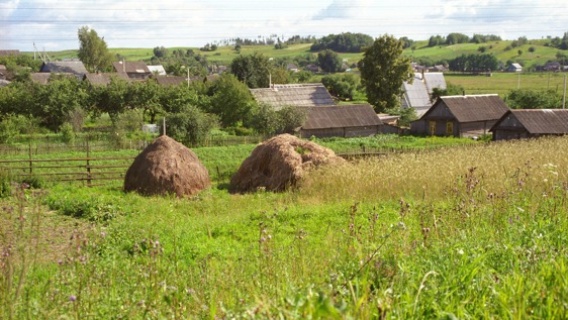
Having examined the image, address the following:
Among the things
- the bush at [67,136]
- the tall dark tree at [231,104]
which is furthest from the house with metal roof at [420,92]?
the bush at [67,136]

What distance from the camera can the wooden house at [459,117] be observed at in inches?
1533

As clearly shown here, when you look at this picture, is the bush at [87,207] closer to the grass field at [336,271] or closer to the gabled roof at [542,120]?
the grass field at [336,271]

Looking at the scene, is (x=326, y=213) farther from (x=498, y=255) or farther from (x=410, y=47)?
(x=410, y=47)

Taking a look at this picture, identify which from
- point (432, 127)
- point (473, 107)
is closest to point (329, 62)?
point (473, 107)

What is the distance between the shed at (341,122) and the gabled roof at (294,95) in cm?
503

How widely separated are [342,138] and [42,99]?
66.2 ft

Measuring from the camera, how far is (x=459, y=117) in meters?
38.6

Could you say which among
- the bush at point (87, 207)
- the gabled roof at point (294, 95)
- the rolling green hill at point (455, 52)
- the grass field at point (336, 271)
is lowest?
the bush at point (87, 207)

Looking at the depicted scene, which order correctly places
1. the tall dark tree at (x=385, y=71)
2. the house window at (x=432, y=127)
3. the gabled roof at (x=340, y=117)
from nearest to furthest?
the gabled roof at (x=340, y=117) → the house window at (x=432, y=127) → the tall dark tree at (x=385, y=71)

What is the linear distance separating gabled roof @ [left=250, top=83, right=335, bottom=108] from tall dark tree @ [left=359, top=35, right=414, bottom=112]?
14.2ft

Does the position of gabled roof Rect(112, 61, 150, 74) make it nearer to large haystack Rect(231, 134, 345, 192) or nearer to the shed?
the shed

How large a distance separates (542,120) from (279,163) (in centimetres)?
2043

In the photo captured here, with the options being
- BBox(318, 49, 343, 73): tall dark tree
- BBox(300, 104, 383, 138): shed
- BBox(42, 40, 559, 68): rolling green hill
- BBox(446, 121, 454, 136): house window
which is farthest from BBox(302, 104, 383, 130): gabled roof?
BBox(318, 49, 343, 73): tall dark tree

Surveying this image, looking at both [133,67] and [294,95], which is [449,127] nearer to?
[294,95]
